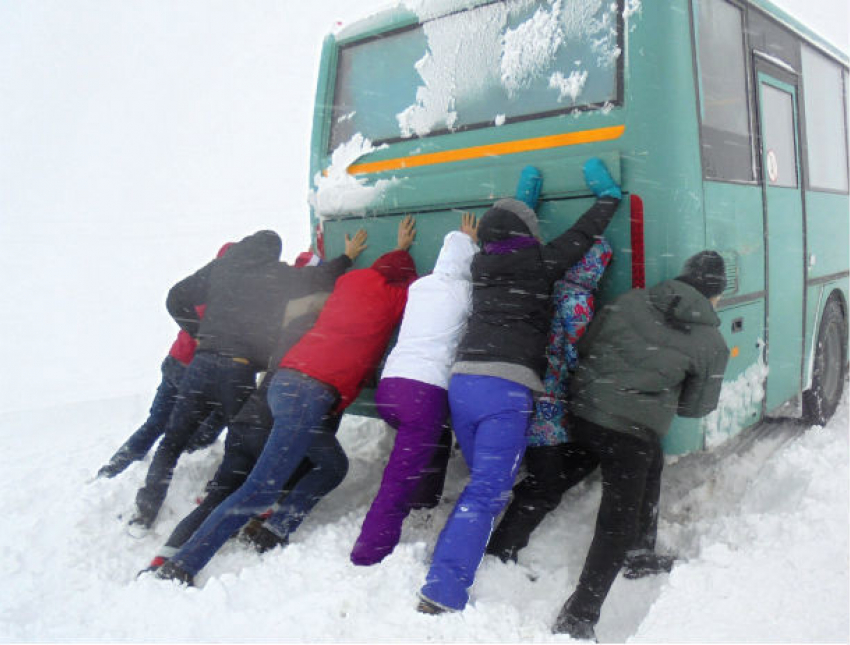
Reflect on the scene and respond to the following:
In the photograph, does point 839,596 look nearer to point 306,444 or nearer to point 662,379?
point 662,379

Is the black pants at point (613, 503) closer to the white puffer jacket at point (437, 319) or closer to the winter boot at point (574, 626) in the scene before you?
the winter boot at point (574, 626)

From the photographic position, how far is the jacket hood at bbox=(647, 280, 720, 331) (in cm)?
311

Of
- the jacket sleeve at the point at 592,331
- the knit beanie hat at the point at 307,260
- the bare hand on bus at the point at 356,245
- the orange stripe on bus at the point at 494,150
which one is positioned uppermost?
the orange stripe on bus at the point at 494,150

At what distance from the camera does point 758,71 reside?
4.27m

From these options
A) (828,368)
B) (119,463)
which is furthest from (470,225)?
(828,368)

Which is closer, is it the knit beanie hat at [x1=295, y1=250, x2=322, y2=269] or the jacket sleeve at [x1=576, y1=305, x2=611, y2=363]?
the jacket sleeve at [x1=576, y1=305, x2=611, y2=363]

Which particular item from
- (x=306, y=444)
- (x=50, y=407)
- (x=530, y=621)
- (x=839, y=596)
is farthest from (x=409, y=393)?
(x=50, y=407)

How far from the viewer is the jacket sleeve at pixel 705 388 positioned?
10.3ft

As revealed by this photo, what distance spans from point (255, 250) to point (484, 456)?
194cm

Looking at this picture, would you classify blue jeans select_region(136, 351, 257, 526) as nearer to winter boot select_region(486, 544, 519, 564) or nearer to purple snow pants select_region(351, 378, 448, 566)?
purple snow pants select_region(351, 378, 448, 566)

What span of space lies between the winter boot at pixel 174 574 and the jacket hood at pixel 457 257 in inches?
76.2

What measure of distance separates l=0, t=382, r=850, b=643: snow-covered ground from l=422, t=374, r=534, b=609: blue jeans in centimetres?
25

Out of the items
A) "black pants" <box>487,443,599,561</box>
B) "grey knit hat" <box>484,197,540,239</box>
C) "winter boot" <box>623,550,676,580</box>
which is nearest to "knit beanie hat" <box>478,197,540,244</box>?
"grey knit hat" <box>484,197,540,239</box>

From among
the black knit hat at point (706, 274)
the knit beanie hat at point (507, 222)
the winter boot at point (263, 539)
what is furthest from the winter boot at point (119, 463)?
the black knit hat at point (706, 274)
